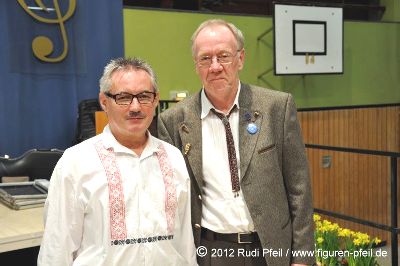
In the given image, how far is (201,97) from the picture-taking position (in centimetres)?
177

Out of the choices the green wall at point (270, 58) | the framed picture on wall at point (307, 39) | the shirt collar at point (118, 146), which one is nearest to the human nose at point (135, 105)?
the shirt collar at point (118, 146)

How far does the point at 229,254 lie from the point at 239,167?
30 cm

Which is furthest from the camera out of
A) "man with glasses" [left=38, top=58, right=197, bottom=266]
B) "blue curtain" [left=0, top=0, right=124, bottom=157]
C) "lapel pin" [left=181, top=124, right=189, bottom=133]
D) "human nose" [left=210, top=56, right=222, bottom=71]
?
"blue curtain" [left=0, top=0, right=124, bottom=157]

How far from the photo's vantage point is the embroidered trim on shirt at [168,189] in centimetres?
150

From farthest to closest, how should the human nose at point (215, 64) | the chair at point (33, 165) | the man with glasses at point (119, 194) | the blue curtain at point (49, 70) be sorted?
the blue curtain at point (49, 70)
the chair at point (33, 165)
the human nose at point (215, 64)
the man with glasses at point (119, 194)

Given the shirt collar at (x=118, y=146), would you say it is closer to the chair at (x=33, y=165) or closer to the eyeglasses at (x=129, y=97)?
the eyeglasses at (x=129, y=97)

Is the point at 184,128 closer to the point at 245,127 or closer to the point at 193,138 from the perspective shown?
the point at 193,138

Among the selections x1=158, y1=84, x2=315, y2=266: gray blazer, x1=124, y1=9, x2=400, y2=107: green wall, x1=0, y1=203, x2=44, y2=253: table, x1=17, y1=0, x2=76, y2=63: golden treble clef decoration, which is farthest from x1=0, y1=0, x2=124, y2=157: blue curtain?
x1=158, y1=84, x2=315, y2=266: gray blazer

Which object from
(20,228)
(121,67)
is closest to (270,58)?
(20,228)

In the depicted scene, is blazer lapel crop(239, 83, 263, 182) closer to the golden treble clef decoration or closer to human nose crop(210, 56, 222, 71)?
human nose crop(210, 56, 222, 71)

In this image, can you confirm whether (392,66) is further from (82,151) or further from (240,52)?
(82,151)

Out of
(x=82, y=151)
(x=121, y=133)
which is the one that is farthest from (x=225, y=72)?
(x=82, y=151)

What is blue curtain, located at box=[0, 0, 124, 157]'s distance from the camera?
3.55 meters

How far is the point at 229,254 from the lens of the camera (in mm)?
1664
